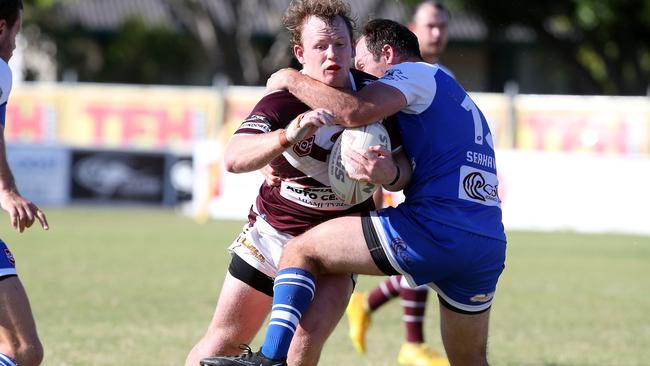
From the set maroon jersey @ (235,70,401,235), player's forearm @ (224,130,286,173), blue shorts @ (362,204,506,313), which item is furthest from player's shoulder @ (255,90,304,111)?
blue shorts @ (362,204,506,313)

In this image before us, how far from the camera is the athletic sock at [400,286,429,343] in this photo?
314 inches

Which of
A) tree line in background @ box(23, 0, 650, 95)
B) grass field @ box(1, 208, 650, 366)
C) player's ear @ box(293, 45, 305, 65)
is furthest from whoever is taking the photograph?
tree line in background @ box(23, 0, 650, 95)

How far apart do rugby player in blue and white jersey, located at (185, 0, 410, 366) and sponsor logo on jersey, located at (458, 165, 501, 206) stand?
0.82 feet

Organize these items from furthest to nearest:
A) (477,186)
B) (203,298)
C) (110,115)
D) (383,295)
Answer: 1. (110,115)
2. (203,298)
3. (383,295)
4. (477,186)

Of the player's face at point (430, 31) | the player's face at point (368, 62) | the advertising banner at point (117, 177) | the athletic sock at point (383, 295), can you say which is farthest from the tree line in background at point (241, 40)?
the player's face at point (368, 62)

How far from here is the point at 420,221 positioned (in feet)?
16.5

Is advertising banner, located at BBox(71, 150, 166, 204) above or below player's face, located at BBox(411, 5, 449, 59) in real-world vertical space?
below

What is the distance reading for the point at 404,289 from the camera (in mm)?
8141

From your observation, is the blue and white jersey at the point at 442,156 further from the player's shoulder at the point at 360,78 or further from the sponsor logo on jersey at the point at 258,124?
the sponsor logo on jersey at the point at 258,124

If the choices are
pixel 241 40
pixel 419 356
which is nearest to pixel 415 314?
pixel 419 356

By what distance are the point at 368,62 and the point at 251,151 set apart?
0.90 metres

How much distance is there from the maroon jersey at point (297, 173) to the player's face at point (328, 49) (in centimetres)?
16

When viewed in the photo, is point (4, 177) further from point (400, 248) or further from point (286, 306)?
point (400, 248)

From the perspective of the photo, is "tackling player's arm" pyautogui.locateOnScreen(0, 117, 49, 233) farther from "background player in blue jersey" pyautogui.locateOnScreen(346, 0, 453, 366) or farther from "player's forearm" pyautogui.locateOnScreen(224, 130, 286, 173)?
"background player in blue jersey" pyautogui.locateOnScreen(346, 0, 453, 366)
